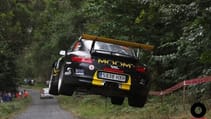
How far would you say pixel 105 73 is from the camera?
31.4ft

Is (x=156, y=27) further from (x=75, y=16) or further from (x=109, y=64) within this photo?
(x=75, y=16)

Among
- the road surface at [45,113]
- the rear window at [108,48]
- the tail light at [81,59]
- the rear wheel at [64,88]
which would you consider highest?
the rear window at [108,48]

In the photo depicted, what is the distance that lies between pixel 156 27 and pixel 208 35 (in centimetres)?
1019

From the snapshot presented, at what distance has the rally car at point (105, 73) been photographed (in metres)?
9.58

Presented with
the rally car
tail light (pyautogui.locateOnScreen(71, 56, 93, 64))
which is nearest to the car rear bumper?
the rally car

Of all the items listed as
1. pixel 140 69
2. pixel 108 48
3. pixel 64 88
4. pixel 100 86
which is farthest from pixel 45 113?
pixel 100 86

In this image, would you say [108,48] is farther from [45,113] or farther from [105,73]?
A: [45,113]

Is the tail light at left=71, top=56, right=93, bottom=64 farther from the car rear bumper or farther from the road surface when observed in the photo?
the road surface

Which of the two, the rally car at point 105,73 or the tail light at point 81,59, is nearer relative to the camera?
the rally car at point 105,73

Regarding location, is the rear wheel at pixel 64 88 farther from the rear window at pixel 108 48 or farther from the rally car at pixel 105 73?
the rear window at pixel 108 48

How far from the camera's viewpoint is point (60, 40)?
46.8 m

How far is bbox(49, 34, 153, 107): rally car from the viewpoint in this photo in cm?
958

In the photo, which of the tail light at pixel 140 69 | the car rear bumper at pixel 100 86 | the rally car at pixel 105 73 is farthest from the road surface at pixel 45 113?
the tail light at pixel 140 69

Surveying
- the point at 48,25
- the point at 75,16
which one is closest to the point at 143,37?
the point at 75,16
